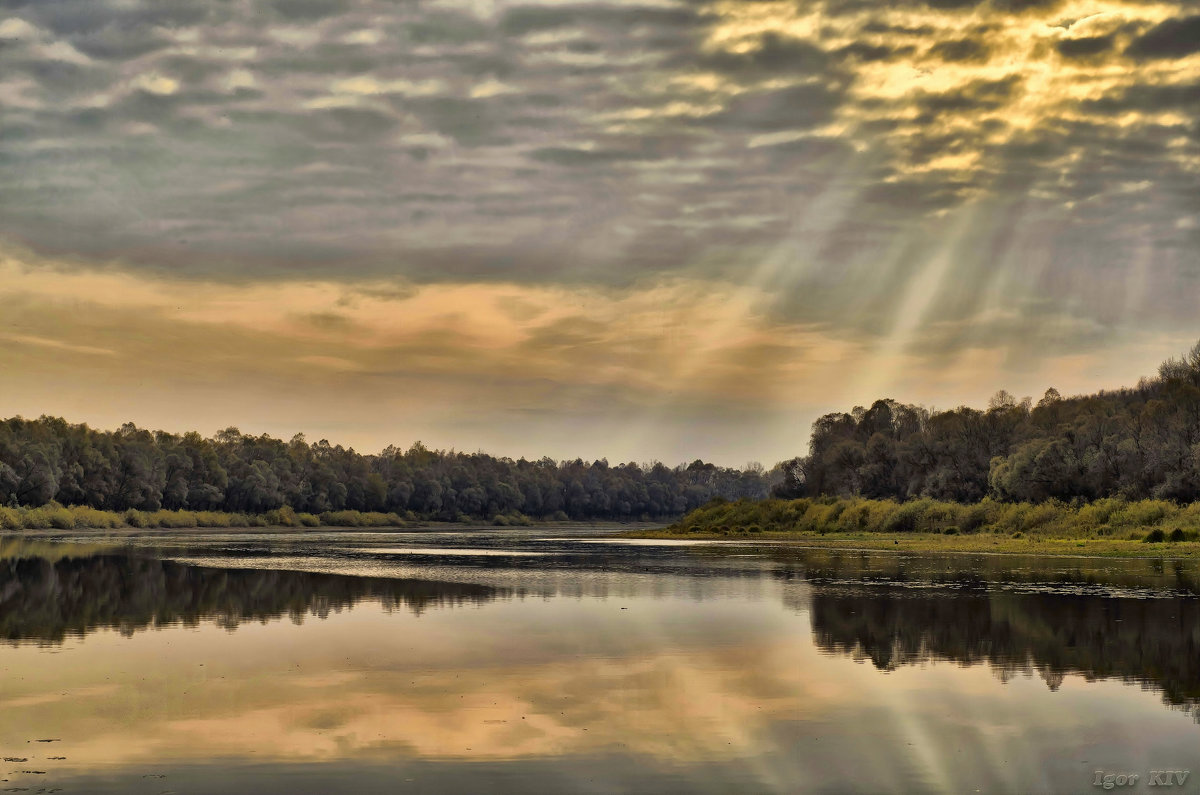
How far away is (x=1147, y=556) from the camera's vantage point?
60.7 m

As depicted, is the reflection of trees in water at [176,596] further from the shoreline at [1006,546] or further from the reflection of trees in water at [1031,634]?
Answer: the shoreline at [1006,546]

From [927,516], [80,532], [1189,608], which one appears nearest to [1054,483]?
[927,516]

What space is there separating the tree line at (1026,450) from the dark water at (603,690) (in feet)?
158

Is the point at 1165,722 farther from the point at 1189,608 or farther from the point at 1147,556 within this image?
the point at 1147,556

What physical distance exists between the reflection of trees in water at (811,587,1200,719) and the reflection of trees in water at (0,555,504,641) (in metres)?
14.0

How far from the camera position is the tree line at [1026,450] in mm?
86125

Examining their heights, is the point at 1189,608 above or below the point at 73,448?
below

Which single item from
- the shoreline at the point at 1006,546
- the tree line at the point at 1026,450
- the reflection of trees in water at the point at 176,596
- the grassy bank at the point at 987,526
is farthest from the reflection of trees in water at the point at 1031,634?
the tree line at the point at 1026,450

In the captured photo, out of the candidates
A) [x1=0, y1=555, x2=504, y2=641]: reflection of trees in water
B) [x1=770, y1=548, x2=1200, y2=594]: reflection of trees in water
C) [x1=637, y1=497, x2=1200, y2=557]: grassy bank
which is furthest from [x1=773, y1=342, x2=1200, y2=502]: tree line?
[x1=0, y1=555, x2=504, y2=641]: reflection of trees in water

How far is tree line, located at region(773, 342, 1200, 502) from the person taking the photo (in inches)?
3391

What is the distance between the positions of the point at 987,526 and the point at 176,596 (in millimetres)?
69731

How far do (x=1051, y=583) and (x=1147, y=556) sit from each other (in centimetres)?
2050

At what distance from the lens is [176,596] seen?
41.1 m

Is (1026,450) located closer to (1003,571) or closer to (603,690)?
(1003,571)
